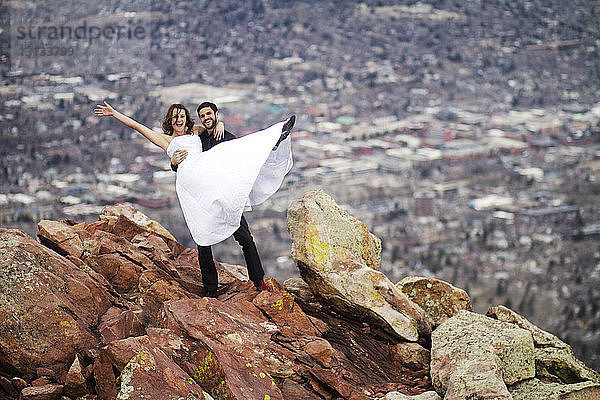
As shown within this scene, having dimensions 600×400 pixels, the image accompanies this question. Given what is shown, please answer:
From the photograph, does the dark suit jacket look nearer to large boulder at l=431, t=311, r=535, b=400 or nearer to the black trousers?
the black trousers

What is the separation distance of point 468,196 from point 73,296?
186 feet

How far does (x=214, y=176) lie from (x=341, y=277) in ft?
5.84

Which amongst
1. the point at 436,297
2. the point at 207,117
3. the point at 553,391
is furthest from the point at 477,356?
the point at 207,117

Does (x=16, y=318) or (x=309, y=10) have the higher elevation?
(x=16, y=318)

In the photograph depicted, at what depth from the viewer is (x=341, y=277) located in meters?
8.02

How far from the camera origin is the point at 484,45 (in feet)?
356

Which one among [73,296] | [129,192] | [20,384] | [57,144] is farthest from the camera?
[57,144]

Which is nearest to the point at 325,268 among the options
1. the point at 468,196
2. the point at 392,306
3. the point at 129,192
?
the point at 392,306

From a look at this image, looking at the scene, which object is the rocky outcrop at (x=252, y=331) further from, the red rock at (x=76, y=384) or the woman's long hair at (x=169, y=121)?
the woman's long hair at (x=169, y=121)

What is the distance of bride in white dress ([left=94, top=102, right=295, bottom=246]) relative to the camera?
7.43 m

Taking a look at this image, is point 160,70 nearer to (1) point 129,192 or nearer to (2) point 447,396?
(1) point 129,192

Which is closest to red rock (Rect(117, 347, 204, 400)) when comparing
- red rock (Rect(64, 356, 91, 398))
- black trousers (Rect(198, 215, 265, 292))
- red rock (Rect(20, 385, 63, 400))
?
red rock (Rect(64, 356, 91, 398))

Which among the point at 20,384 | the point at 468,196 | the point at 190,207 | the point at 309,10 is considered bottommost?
the point at 468,196

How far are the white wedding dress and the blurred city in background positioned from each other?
28287mm
